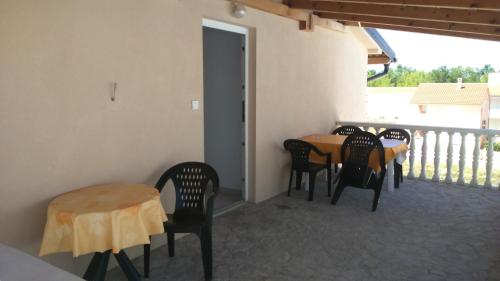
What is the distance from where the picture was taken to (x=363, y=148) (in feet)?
15.2

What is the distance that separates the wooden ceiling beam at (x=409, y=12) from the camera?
457 centimetres

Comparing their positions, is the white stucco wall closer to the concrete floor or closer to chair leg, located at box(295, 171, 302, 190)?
the concrete floor

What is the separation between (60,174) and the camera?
2689 millimetres

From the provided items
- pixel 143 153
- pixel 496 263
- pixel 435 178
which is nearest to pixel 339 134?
pixel 435 178

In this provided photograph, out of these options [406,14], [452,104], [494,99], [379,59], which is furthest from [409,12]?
[494,99]

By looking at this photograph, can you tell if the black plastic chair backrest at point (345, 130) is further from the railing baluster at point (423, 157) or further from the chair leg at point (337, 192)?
the chair leg at point (337, 192)

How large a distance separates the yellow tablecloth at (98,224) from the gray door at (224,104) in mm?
2660

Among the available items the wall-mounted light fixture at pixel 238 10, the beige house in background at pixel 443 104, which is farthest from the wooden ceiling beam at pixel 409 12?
the beige house in background at pixel 443 104

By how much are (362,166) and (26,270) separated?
3.89m

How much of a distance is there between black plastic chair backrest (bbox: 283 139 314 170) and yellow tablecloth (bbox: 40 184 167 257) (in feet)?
9.17

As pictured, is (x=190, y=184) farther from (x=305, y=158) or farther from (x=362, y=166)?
(x=362, y=166)

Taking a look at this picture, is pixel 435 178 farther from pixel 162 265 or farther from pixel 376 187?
pixel 162 265

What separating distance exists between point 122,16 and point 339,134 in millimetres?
4310

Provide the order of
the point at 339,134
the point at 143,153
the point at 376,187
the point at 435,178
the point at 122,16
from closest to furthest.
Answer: the point at 122,16 → the point at 143,153 → the point at 376,187 → the point at 435,178 → the point at 339,134
